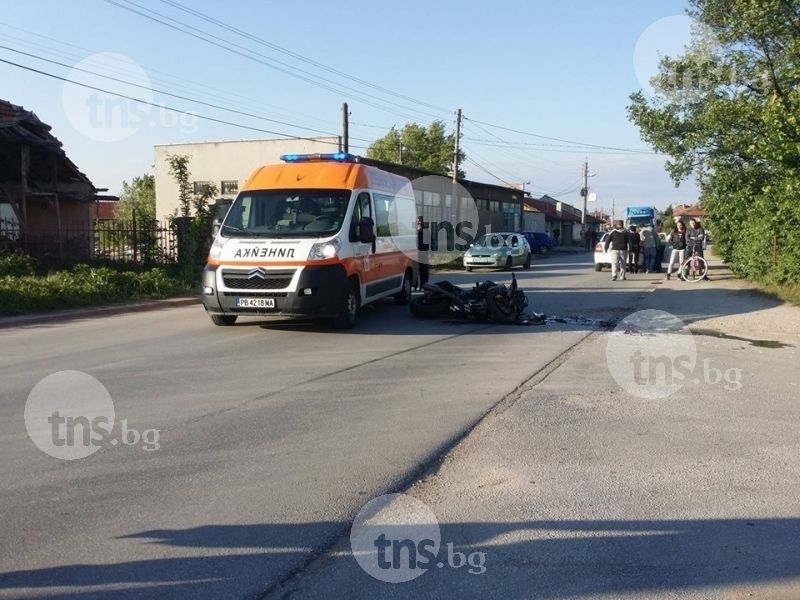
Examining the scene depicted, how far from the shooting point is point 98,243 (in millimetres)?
20859

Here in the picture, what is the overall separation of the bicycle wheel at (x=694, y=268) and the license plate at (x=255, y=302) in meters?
15.8

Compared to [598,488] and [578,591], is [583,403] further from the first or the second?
[578,591]

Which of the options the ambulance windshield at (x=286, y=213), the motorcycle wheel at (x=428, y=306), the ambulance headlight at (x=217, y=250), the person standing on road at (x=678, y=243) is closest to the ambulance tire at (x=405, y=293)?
the motorcycle wheel at (x=428, y=306)

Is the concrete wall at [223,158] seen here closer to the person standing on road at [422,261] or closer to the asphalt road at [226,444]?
the person standing on road at [422,261]

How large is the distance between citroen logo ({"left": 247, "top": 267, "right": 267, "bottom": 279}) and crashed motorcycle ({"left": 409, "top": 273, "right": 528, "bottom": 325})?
3622 mm

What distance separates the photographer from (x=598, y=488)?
17.3 ft

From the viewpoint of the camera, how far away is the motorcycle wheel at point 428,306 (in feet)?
46.1

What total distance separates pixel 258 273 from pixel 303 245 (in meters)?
0.79

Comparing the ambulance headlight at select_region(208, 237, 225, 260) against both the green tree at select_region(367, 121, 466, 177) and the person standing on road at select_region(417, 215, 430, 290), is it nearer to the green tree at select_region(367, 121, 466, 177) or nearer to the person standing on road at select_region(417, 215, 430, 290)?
the person standing on road at select_region(417, 215, 430, 290)

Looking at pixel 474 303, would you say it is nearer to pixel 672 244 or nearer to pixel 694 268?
pixel 672 244

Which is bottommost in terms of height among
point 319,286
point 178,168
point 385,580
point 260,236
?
point 385,580

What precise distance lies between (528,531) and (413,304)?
9992 mm

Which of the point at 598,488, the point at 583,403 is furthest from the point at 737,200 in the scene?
the point at 598,488

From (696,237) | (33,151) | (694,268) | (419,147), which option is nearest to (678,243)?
(694,268)
